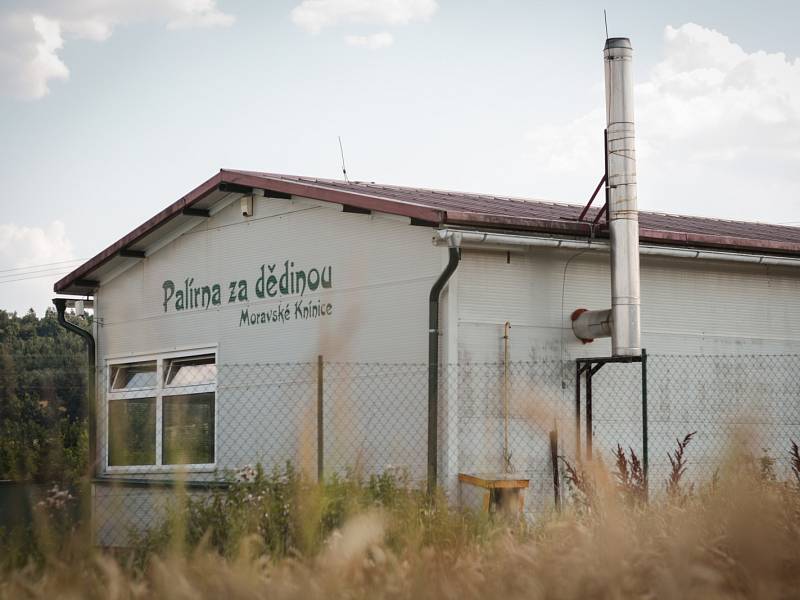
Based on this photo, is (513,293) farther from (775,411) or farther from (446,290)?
(775,411)

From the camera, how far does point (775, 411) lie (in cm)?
1131

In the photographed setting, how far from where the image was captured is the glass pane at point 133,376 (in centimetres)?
1314

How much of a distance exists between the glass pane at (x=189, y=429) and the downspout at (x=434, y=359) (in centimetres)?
354

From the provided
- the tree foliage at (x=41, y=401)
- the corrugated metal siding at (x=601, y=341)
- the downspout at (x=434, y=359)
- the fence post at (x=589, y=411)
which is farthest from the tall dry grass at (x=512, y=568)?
the fence post at (x=589, y=411)

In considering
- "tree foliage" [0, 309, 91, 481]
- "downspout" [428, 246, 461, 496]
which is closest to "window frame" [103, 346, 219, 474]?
"tree foliage" [0, 309, 91, 481]

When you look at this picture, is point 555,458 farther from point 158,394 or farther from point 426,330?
point 158,394

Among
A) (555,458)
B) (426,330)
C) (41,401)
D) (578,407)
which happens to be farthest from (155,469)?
(41,401)

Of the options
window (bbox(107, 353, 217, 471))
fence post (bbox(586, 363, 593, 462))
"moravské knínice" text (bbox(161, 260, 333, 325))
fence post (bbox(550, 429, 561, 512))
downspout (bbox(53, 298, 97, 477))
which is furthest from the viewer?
downspout (bbox(53, 298, 97, 477))

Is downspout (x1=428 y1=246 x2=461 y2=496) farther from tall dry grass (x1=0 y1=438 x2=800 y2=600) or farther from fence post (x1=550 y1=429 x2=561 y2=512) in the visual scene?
tall dry grass (x1=0 y1=438 x2=800 y2=600)

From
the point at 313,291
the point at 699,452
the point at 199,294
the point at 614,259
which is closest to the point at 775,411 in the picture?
the point at 699,452

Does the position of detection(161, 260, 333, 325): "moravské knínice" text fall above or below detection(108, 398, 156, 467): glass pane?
above

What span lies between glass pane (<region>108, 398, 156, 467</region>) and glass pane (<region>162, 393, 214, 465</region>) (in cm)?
26

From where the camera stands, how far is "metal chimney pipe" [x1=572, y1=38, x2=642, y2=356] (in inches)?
377

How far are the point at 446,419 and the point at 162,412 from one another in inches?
185
